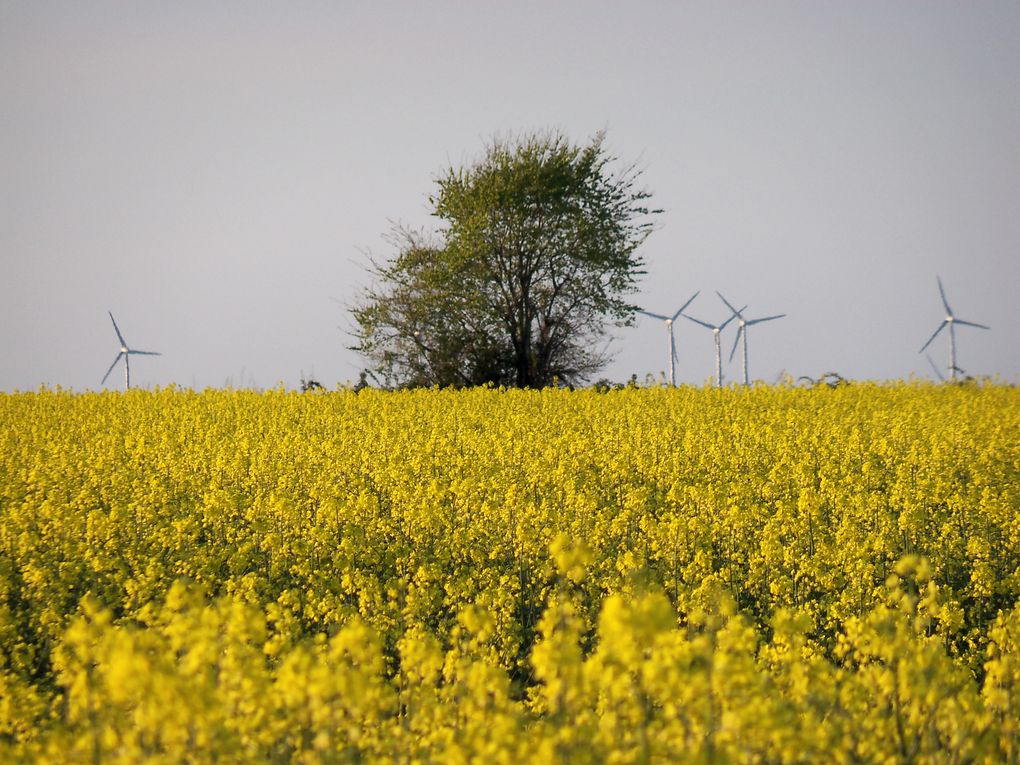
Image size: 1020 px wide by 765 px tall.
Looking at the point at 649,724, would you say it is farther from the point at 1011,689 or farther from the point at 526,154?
the point at 526,154

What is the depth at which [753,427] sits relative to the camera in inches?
774

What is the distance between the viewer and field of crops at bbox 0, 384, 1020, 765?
430 cm

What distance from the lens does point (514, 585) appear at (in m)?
10.1

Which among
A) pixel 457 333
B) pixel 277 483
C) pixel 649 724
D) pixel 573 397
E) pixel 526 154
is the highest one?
pixel 526 154

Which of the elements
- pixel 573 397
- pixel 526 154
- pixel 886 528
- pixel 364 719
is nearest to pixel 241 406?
pixel 573 397

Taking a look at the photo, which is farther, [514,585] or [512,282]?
[512,282]

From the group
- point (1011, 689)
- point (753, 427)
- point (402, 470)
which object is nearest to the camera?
point (1011, 689)

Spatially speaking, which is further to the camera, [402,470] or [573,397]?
[573,397]

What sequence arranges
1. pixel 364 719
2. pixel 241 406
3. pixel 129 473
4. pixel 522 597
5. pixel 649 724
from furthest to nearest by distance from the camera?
pixel 241 406 < pixel 129 473 < pixel 522 597 < pixel 364 719 < pixel 649 724

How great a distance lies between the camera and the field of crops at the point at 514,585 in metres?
4.30

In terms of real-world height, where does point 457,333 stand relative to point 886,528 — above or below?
above

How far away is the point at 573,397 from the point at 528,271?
12063 millimetres

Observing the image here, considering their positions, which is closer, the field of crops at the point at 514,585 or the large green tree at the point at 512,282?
the field of crops at the point at 514,585

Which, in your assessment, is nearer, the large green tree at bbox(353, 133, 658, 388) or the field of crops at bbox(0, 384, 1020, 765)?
the field of crops at bbox(0, 384, 1020, 765)
